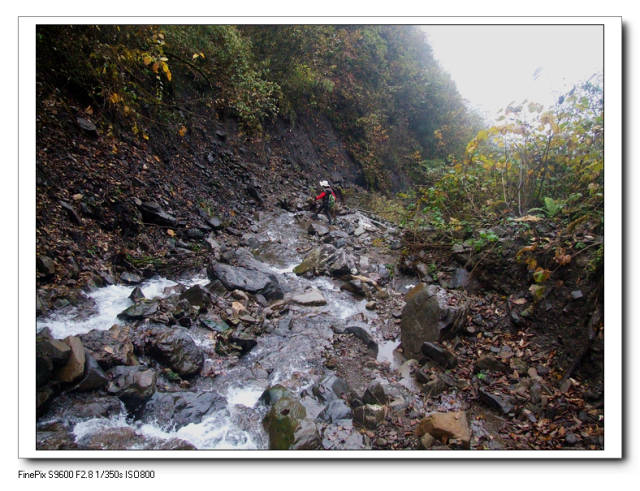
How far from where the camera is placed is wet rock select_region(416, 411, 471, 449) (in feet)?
7.85

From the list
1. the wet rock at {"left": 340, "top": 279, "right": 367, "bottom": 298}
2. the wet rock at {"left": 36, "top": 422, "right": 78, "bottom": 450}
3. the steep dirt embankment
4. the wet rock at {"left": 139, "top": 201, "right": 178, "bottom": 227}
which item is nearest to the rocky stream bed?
the wet rock at {"left": 36, "top": 422, "right": 78, "bottom": 450}

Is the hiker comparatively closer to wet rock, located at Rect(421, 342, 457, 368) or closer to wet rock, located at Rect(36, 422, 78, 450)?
wet rock, located at Rect(421, 342, 457, 368)

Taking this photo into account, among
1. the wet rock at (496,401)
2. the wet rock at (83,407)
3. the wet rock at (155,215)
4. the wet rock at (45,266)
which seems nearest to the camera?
the wet rock at (83,407)

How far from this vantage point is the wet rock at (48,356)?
2.36m

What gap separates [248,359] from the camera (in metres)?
3.42

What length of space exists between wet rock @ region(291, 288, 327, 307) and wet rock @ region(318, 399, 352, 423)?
192 cm

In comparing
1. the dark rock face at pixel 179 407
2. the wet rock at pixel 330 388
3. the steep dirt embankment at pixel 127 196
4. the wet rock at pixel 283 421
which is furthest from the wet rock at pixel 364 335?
the steep dirt embankment at pixel 127 196

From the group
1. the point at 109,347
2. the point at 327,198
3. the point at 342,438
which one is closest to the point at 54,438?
the point at 109,347

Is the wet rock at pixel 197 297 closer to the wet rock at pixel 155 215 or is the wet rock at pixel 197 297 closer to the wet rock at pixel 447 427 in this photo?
the wet rock at pixel 155 215

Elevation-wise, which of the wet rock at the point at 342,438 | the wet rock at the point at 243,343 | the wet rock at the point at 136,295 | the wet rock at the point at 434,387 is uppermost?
the wet rock at the point at 136,295

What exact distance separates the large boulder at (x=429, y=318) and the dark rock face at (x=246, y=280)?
6.30 ft

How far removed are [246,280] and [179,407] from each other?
228cm

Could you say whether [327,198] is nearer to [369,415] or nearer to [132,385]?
[369,415]
